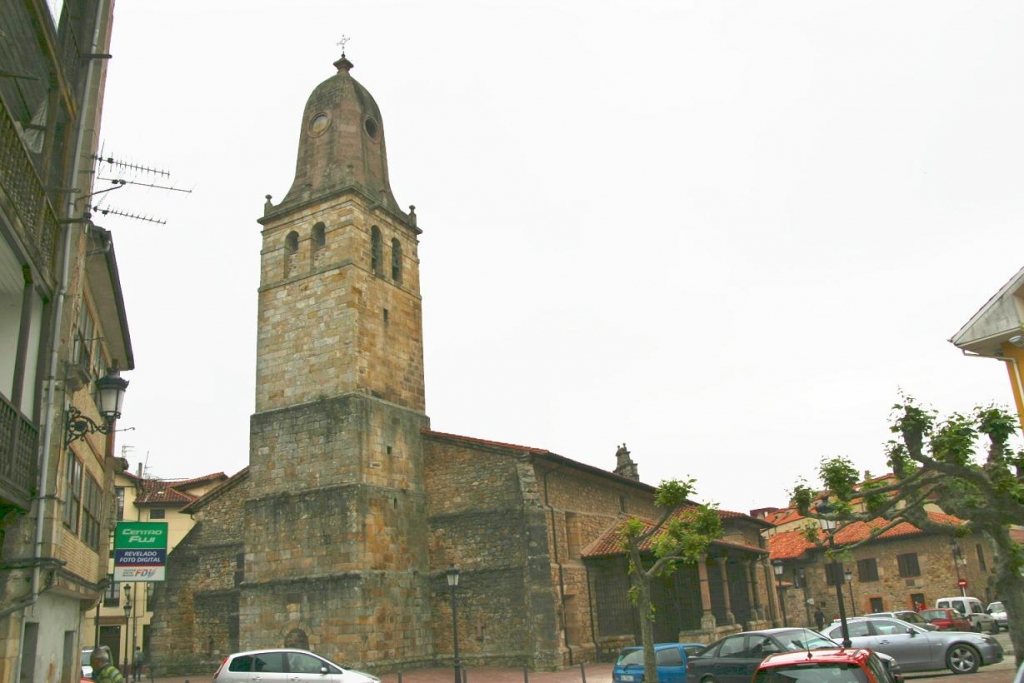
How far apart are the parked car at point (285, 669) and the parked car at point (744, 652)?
6.59 metres

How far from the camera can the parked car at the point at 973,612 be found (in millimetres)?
29703

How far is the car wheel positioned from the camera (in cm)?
1778

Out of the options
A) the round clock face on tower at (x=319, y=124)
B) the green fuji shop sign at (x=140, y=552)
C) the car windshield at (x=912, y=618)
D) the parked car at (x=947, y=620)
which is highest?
the round clock face on tower at (x=319, y=124)

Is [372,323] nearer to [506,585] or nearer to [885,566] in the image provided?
[506,585]

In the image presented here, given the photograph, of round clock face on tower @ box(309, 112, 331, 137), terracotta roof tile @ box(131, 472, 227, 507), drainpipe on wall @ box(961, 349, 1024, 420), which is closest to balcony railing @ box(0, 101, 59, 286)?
drainpipe on wall @ box(961, 349, 1024, 420)

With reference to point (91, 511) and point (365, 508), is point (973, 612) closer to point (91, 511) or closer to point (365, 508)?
point (365, 508)

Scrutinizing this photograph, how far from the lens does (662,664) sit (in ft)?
61.7

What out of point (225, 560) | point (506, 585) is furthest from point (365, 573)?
point (225, 560)

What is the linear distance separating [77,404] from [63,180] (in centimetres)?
473

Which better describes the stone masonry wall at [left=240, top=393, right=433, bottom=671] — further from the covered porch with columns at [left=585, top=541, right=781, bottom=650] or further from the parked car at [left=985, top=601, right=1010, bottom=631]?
the parked car at [left=985, top=601, right=1010, bottom=631]

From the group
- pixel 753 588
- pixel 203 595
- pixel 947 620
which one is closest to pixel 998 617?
pixel 753 588

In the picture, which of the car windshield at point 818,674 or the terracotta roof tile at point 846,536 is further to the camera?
the terracotta roof tile at point 846,536

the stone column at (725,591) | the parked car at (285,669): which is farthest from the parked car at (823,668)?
the stone column at (725,591)

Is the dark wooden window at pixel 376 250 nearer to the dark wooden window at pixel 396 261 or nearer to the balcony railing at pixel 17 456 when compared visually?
the dark wooden window at pixel 396 261
